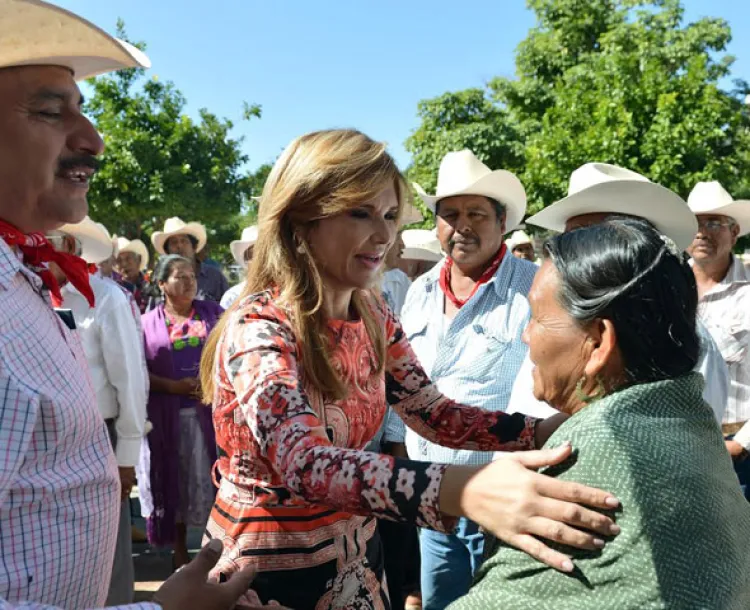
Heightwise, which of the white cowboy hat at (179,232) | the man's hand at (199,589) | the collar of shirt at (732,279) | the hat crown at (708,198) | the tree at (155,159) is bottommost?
the man's hand at (199,589)

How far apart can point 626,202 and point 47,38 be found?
2720 mm

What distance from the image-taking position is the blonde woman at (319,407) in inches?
52.2

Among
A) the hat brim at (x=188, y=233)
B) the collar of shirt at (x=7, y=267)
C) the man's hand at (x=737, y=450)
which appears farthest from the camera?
the hat brim at (x=188, y=233)

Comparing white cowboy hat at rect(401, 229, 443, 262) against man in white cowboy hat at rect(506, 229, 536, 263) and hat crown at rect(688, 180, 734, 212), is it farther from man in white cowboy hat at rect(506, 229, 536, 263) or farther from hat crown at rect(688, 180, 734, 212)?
hat crown at rect(688, 180, 734, 212)

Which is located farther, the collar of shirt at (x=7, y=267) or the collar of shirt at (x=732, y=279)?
the collar of shirt at (x=732, y=279)

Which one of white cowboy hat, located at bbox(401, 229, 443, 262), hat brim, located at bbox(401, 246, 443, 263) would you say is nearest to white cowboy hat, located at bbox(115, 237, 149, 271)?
white cowboy hat, located at bbox(401, 229, 443, 262)

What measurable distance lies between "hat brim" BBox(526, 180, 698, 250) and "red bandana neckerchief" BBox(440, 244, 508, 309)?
0.39 meters

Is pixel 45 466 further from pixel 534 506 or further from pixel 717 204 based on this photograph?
pixel 717 204

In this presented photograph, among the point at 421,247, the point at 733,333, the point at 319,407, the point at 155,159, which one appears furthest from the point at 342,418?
the point at 155,159

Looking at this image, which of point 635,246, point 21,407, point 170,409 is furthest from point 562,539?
point 170,409

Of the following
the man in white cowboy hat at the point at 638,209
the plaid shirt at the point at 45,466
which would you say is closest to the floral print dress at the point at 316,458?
the plaid shirt at the point at 45,466

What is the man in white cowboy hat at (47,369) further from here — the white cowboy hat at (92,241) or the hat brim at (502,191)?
the white cowboy hat at (92,241)

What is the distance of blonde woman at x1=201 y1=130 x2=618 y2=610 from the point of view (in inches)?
52.2

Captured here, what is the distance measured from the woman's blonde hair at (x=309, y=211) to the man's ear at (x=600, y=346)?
0.64 metres
